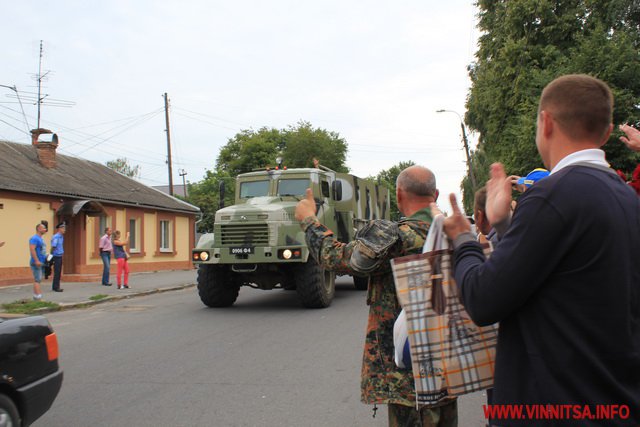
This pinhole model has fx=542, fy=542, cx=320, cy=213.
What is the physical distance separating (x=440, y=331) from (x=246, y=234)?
28.6ft

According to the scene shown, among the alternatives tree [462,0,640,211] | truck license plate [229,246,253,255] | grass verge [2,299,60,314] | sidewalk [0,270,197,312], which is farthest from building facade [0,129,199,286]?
tree [462,0,640,211]

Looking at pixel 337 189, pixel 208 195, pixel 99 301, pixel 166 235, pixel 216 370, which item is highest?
pixel 208 195

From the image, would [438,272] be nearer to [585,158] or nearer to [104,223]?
[585,158]

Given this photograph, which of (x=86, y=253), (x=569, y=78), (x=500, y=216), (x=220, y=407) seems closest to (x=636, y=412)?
(x=500, y=216)

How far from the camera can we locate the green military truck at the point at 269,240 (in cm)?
1024

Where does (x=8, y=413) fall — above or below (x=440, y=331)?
below

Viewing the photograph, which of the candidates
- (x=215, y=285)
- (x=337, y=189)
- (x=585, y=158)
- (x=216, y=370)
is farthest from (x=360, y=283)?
(x=585, y=158)

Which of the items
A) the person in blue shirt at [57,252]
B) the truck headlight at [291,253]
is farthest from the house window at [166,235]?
the truck headlight at [291,253]

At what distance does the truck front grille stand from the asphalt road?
1.38m

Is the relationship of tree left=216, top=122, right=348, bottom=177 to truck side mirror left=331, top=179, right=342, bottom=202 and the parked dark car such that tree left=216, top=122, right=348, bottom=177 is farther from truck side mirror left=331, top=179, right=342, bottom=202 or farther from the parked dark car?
the parked dark car

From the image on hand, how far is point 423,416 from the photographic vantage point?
102 inches

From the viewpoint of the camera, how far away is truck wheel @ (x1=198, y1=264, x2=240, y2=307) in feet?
35.5

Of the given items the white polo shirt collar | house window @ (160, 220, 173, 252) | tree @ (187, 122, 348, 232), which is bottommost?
the white polo shirt collar

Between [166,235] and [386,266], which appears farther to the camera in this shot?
[166,235]
